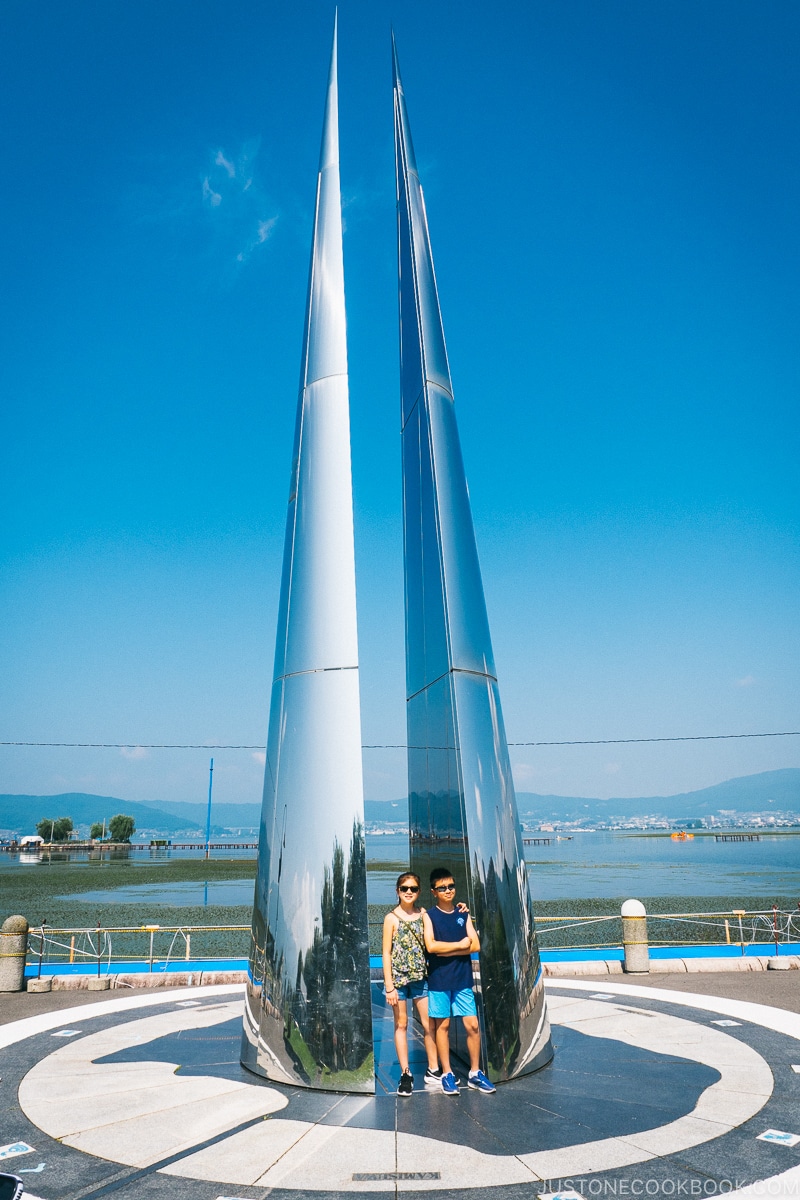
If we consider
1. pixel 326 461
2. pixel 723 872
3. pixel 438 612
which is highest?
pixel 326 461

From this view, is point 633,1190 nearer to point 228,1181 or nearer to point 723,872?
point 228,1181

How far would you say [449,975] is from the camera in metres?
5.89

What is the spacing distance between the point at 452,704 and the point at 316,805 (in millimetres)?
1547

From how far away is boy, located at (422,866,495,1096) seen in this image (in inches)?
230

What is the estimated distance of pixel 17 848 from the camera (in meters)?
139

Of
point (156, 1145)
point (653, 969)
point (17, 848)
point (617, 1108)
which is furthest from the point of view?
point (17, 848)

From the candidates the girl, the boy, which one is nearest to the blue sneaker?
the boy

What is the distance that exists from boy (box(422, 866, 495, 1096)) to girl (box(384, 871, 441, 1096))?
Result: 0.10 metres

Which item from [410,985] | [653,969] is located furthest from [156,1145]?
[653,969]

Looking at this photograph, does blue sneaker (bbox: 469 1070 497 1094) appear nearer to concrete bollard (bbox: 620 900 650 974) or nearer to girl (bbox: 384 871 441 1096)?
girl (bbox: 384 871 441 1096)

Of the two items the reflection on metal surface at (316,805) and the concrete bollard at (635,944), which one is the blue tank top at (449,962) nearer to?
the reflection on metal surface at (316,805)

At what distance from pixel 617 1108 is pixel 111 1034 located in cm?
539

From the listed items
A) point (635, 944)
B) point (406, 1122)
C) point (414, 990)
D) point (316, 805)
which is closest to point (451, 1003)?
point (414, 990)

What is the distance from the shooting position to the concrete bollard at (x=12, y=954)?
11.4 m
